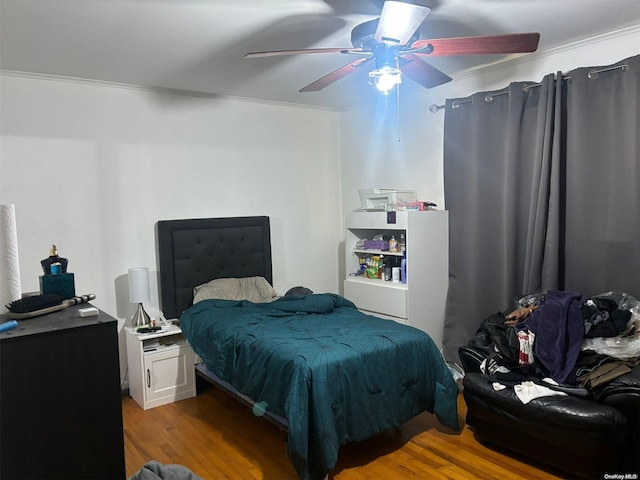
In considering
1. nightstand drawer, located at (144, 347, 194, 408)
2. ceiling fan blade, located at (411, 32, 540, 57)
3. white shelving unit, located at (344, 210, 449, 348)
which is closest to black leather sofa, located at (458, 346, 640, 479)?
white shelving unit, located at (344, 210, 449, 348)

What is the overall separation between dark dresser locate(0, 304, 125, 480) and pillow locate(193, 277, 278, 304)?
2348 mm

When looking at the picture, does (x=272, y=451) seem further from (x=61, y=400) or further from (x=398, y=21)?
(x=398, y=21)

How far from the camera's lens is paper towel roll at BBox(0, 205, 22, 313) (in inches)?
68.8

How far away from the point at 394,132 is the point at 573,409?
2871 mm

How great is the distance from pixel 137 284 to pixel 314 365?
5.95 feet

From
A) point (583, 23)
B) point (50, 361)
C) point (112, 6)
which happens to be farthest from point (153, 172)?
point (583, 23)

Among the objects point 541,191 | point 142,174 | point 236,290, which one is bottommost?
point 236,290

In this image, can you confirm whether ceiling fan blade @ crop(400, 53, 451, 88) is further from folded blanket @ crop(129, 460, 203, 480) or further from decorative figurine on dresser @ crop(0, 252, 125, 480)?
folded blanket @ crop(129, 460, 203, 480)

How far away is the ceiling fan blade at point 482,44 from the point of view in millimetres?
2145

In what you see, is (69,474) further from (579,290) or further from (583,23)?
(583,23)

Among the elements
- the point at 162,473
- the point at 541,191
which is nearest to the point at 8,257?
the point at 162,473

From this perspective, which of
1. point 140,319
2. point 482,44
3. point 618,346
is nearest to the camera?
point 482,44

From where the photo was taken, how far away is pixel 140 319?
377cm

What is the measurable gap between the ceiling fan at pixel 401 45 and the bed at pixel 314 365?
4.79ft
